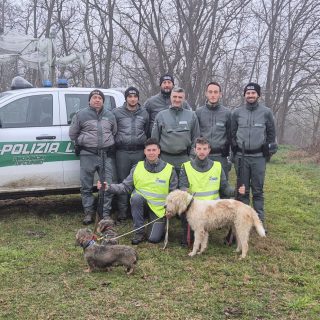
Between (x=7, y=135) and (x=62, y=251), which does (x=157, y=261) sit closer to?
(x=62, y=251)

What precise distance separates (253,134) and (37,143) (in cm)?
300

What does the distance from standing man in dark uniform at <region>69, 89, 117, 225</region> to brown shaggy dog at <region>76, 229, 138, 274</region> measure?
1.67 m

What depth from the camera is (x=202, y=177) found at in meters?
5.32

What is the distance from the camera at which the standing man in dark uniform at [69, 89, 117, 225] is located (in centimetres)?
591

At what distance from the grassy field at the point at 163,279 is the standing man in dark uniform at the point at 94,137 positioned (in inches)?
31.7

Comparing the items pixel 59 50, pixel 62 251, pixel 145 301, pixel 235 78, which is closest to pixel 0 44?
pixel 62 251

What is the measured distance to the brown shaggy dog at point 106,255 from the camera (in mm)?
4246

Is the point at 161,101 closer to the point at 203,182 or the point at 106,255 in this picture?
the point at 203,182

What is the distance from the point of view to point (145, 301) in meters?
3.72

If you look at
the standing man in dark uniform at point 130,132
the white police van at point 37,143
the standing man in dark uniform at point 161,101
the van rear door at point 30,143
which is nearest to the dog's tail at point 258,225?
the standing man in dark uniform at point 130,132

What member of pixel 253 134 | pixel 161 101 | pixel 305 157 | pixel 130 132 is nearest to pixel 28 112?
pixel 130 132

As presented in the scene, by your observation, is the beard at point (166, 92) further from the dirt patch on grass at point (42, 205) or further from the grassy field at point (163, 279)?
the dirt patch on grass at point (42, 205)

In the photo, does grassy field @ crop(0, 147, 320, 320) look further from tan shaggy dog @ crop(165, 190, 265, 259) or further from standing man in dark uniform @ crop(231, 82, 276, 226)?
standing man in dark uniform @ crop(231, 82, 276, 226)

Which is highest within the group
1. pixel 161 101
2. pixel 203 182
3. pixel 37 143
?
pixel 161 101
